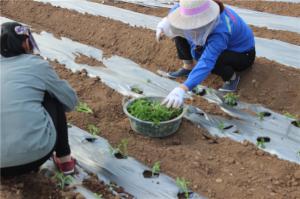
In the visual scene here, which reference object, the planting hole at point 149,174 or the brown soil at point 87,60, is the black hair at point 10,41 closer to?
the planting hole at point 149,174

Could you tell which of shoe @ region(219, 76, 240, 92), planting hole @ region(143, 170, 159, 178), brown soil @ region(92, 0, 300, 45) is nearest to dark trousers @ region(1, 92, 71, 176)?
planting hole @ region(143, 170, 159, 178)

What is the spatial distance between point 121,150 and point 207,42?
1.02 metres

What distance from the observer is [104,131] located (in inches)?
128

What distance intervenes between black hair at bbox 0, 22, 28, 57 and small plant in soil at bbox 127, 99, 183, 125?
1030 millimetres

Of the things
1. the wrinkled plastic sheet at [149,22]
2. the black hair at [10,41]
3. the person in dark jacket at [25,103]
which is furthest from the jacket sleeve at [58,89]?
the wrinkled plastic sheet at [149,22]

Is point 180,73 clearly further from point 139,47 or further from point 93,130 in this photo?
point 93,130

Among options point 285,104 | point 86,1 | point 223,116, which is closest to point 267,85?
point 285,104

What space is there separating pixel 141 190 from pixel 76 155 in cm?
54

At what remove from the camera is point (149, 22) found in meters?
4.98

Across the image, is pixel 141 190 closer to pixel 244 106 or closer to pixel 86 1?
pixel 244 106

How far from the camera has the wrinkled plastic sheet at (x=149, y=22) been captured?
13.5 ft

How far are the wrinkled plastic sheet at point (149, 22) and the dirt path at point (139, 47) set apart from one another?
132 millimetres

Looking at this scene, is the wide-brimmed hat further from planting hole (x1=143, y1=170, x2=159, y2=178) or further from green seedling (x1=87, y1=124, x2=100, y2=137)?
planting hole (x1=143, y1=170, x2=159, y2=178)

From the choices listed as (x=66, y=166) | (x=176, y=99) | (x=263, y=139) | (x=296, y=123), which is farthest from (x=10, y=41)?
(x=296, y=123)
